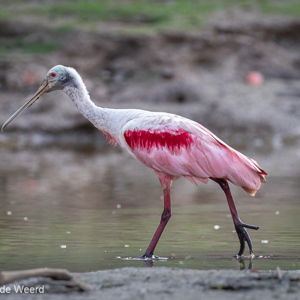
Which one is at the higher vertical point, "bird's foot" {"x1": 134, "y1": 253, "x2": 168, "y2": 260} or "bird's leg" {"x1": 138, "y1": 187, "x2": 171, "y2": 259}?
"bird's leg" {"x1": 138, "y1": 187, "x2": 171, "y2": 259}

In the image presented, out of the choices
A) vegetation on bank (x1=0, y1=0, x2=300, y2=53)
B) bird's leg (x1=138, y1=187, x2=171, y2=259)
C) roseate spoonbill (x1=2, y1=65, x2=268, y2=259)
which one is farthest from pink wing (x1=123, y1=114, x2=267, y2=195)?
vegetation on bank (x1=0, y1=0, x2=300, y2=53)

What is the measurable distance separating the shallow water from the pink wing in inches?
27.6

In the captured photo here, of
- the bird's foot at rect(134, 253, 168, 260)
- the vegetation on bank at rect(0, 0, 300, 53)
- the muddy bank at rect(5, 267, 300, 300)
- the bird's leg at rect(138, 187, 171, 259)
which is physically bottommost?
the muddy bank at rect(5, 267, 300, 300)

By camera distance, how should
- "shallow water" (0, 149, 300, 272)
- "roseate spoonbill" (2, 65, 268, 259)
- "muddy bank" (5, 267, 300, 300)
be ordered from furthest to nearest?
"roseate spoonbill" (2, 65, 268, 259), "shallow water" (0, 149, 300, 272), "muddy bank" (5, 267, 300, 300)

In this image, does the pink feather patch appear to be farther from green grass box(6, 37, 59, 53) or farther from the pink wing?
green grass box(6, 37, 59, 53)

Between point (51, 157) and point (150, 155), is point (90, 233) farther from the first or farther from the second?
point (51, 157)

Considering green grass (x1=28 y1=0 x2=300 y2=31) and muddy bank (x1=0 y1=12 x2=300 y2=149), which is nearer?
muddy bank (x1=0 y1=12 x2=300 y2=149)

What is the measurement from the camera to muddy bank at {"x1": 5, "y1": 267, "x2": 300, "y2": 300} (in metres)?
5.32

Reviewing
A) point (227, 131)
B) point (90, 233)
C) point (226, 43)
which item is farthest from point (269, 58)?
point (90, 233)

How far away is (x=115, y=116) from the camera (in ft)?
27.4

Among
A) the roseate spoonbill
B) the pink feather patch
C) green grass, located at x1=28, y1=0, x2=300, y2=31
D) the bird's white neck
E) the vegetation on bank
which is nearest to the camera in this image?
the roseate spoonbill

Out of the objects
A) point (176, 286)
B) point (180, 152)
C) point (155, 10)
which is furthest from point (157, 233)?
point (155, 10)

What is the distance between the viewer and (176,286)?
18.4ft

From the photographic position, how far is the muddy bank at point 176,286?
17.5 ft
